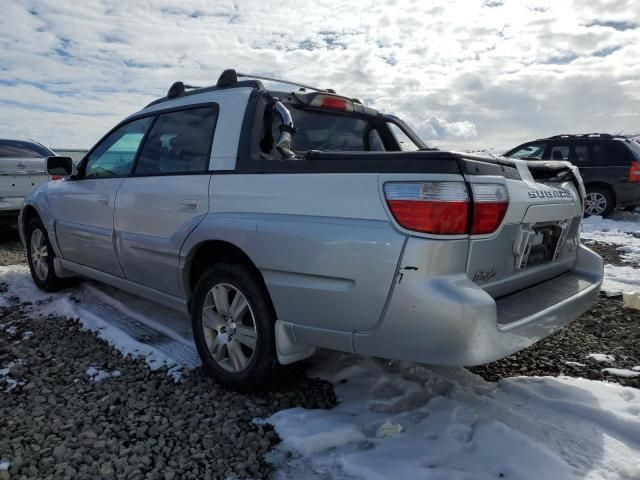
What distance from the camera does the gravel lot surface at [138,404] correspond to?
2307mm

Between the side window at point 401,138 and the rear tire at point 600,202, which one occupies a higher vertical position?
the side window at point 401,138

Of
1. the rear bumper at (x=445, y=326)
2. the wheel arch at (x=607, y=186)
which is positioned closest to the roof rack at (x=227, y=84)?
the rear bumper at (x=445, y=326)

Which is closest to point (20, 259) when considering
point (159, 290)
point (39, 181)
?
point (39, 181)

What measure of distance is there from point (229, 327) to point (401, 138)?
2155 millimetres

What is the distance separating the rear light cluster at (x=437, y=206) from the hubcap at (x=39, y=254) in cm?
422

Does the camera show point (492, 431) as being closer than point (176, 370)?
Yes

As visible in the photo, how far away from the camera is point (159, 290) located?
11.8ft

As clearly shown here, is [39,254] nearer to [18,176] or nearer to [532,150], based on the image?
[18,176]

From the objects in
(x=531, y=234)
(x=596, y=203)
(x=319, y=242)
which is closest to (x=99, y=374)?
(x=319, y=242)

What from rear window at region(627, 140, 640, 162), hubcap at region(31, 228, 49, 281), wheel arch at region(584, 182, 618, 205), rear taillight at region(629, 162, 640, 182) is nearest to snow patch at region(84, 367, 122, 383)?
hubcap at region(31, 228, 49, 281)

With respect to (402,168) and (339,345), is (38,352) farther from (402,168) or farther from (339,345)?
(402,168)

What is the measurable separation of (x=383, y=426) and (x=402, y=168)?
1290 millimetres

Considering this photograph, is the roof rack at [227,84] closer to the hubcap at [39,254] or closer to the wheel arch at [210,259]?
the wheel arch at [210,259]

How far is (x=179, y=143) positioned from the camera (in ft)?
11.4
